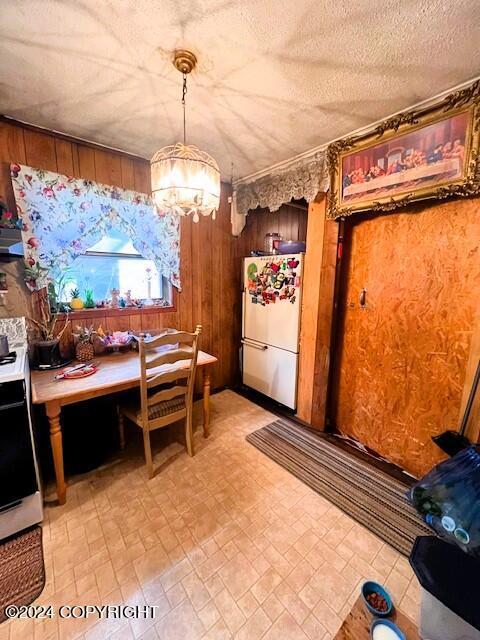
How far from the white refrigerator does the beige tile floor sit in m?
0.93

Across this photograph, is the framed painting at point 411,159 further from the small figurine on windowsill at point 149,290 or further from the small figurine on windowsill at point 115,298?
the small figurine on windowsill at point 115,298

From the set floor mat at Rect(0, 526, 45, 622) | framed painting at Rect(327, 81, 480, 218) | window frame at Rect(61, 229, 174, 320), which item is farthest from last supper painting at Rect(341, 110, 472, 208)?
floor mat at Rect(0, 526, 45, 622)

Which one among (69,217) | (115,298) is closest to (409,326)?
(115,298)

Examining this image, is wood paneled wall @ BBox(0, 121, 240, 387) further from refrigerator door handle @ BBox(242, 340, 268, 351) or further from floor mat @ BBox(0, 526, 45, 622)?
floor mat @ BBox(0, 526, 45, 622)

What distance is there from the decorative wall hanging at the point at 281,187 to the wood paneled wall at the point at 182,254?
0.15 meters

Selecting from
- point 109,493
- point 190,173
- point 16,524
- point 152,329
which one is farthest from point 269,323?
point 16,524

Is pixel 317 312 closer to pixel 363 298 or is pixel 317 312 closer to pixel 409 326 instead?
pixel 363 298

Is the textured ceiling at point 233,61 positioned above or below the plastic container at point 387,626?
above

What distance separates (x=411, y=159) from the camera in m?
1.62

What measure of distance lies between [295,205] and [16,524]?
3593 mm

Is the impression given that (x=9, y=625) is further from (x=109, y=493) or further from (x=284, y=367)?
(x=284, y=367)

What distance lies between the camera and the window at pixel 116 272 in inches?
88.7

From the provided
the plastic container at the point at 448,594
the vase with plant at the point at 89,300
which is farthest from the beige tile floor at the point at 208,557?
the vase with plant at the point at 89,300

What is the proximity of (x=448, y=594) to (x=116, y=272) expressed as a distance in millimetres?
2724
